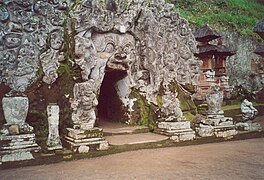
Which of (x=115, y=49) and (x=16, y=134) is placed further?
(x=115, y=49)

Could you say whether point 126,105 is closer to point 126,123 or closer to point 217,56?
point 126,123

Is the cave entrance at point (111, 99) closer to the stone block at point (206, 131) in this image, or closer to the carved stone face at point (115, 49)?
the carved stone face at point (115, 49)

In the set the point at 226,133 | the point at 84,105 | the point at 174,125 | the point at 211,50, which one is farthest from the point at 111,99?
the point at 211,50

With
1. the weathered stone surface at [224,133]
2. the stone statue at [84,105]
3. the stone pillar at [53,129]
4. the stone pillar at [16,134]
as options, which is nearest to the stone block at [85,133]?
the stone statue at [84,105]

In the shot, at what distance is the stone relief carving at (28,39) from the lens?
758 centimetres

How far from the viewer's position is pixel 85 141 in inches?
273

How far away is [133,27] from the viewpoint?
935 centimetres

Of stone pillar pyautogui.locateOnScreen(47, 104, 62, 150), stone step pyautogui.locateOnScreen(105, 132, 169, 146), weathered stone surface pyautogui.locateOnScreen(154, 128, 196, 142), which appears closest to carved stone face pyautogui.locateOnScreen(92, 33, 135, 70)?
stone step pyautogui.locateOnScreen(105, 132, 169, 146)

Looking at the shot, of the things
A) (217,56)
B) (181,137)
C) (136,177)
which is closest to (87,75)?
(181,137)

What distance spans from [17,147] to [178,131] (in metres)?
4.13

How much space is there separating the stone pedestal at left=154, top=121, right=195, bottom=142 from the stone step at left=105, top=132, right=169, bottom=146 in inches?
Result: 7.5

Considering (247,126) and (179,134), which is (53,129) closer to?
(179,134)

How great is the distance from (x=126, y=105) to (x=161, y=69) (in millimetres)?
1584

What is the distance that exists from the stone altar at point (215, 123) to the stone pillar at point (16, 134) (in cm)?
474
